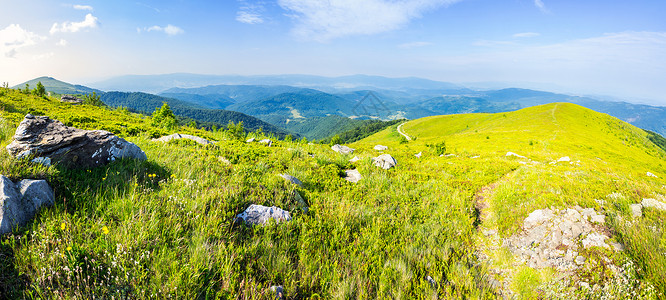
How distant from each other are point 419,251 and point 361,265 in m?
1.53

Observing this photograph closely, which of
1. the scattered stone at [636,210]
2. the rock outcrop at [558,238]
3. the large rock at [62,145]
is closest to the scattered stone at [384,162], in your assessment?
the rock outcrop at [558,238]

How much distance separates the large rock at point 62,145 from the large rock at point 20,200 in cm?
117

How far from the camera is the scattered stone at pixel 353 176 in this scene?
973 cm

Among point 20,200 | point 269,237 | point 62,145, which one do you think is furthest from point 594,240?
point 62,145

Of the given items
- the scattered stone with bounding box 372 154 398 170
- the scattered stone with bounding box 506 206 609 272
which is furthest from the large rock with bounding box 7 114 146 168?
the scattered stone with bounding box 506 206 609 272

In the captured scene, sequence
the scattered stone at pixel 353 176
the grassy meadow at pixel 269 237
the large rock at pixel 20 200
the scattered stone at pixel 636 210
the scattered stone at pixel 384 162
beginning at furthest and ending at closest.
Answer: the scattered stone at pixel 384 162
the scattered stone at pixel 353 176
the scattered stone at pixel 636 210
the large rock at pixel 20 200
the grassy meadow at pixel 269 237

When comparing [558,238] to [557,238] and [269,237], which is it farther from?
[269,237]

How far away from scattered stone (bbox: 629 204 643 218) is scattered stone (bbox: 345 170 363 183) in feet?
24.0

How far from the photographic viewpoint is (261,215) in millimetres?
5270

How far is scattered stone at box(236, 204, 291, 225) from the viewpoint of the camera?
512 centimetres

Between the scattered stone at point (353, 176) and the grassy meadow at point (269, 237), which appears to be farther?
the scattered stone at point (353, 176)

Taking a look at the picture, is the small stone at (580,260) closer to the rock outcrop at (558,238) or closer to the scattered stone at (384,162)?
the rock outcrop at (558,238)

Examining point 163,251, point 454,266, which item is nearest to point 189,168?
point 163,251

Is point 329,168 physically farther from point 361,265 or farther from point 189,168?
point 361,265
